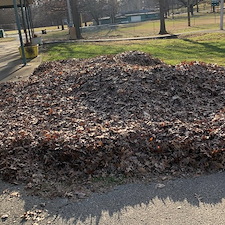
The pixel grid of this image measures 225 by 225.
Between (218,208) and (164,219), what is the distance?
652 millimetres

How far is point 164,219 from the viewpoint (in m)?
3.33

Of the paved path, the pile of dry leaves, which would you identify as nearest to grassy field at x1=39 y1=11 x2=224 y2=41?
the pile of dry leaves

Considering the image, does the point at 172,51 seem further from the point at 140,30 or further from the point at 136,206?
the point at 140,30

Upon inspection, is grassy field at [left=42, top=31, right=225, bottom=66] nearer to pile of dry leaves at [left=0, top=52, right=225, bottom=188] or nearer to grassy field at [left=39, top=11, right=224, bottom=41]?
pile of dry leaves at [left=0, top=52, right=225, bottom=188]

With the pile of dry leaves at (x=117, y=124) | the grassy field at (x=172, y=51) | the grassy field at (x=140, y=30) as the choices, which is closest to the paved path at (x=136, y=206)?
the pile of dry leaves at (x=117, y=124)

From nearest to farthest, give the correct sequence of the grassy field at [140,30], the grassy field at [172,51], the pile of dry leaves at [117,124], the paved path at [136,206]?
the paved path at [136,206] < the pile of dry leaves at [117,124] < the grassy field at [172,51] < the grassy field at [140,30]

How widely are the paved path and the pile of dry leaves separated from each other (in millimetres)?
336

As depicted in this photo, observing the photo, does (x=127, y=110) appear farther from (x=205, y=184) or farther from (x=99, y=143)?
(x=205, y=184)

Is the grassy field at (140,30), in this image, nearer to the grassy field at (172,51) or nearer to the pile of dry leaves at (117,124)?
the grassy field at (172,51)

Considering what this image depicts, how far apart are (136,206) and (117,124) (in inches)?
69.5

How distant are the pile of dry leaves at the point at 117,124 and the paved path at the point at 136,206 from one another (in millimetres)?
336

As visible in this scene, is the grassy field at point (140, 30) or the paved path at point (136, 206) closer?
the paved path at point (136, 206)

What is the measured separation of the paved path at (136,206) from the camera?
3.36 metres

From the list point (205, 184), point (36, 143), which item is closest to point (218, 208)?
point (205, 184)
